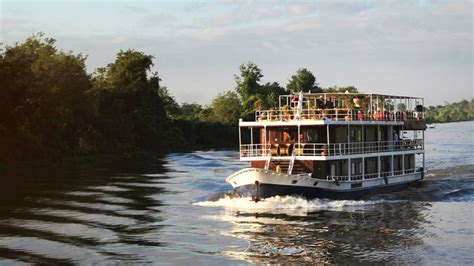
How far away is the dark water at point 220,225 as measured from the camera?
27.2 m

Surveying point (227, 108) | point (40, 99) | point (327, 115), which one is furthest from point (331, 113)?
point (227, 108)

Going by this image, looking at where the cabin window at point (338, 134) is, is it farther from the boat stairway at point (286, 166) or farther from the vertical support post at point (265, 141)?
the vertical support post at point (265, 141)

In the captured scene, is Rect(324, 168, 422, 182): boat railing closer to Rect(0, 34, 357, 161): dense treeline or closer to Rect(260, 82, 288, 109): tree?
Rect(0, 34, 357, 161): dense treeline

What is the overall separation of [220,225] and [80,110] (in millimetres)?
59102

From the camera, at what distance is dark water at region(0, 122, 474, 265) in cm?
2719

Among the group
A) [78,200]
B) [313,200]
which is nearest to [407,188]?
[313,200]

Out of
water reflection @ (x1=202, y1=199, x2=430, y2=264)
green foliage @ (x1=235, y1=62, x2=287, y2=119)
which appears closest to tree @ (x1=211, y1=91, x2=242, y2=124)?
green foliage @ (x1=235, y1=62, x2=287, y2=119)

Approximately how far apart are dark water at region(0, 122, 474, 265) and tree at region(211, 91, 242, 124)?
337 feet

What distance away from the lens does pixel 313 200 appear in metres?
40.2

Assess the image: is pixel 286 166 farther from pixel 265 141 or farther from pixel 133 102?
pixel 133 102

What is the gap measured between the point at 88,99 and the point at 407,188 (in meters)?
52.8

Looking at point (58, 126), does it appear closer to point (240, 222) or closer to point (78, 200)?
point (78, 200)

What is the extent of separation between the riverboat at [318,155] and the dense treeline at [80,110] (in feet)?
140

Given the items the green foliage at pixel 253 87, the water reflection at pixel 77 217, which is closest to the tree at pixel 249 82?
the green foliage at pixel 253 87
